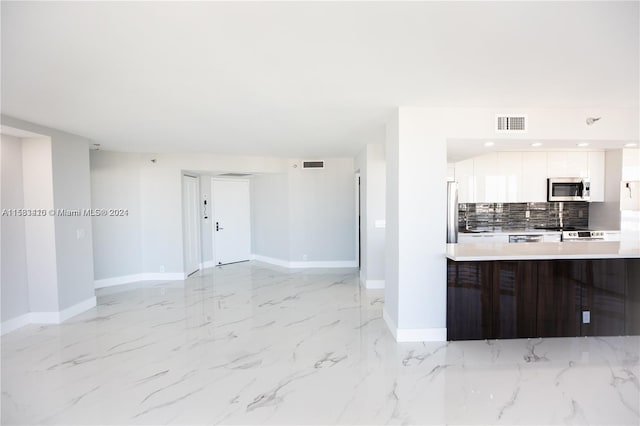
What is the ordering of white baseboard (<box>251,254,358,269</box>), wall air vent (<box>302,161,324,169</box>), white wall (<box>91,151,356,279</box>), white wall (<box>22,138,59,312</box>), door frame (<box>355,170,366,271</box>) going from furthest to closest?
white baseboard (<box>251,254,358,269</box>) < wall air vent (<box>302,161,324,169</box>) < door frame (<box>355,170,366,271</box>) < white wall (<box>91,151,356,279</box>) < white wall (<box>22,138,59,312</box>)

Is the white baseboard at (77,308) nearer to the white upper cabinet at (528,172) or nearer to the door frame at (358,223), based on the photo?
the door frame at (358,223)

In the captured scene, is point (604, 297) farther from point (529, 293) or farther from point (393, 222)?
point (393, 222)

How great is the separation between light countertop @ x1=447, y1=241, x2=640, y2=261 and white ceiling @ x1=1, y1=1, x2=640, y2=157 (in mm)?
1507

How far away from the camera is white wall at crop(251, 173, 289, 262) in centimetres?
749

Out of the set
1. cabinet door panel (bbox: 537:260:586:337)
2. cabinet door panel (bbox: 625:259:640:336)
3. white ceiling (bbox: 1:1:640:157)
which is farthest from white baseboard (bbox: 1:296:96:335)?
cabinet door panel (bbox: 625:259:640:336)

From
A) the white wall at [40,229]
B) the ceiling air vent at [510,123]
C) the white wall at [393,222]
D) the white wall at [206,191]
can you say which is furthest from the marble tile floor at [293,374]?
the ceiling air vent at [510,123]

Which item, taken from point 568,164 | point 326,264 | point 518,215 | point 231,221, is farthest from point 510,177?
point 231,221

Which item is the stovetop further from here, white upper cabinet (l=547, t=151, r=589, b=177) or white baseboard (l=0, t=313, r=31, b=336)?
white baseboard (l=0, t=313, r=31, b=336)

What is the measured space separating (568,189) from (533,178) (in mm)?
592

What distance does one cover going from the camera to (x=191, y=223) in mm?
6992

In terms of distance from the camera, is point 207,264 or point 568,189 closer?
point 568,189

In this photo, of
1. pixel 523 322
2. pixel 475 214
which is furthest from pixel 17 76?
pixel 475 214

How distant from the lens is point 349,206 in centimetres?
741

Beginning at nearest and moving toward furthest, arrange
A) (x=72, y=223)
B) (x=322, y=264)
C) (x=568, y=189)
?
(x=72, y=223), (x=568, y=189), (x=322, y=264)
